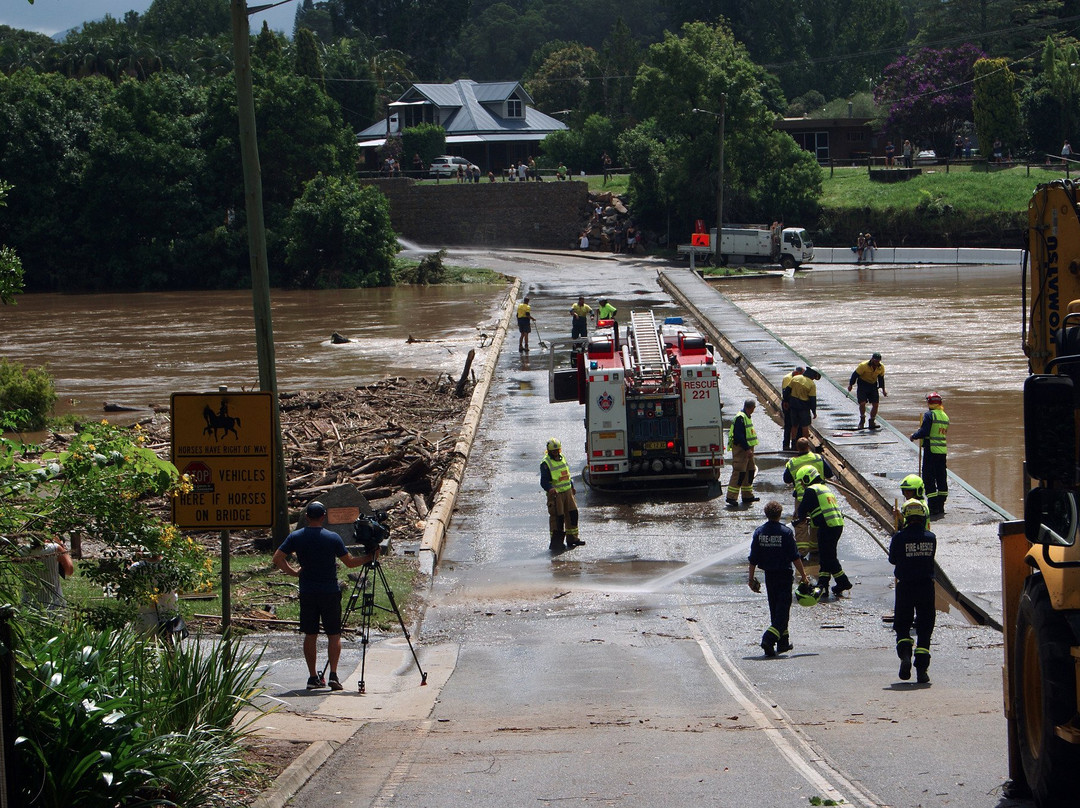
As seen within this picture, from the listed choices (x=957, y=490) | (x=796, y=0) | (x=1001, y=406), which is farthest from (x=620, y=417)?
(x=796, y=0)

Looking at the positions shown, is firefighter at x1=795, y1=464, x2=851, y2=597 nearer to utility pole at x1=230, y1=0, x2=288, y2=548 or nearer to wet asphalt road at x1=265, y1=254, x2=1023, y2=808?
wet asphalt road at x1=265, y1=254, x2=1023, y2=808

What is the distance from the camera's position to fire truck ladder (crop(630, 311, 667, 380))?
22172 mm

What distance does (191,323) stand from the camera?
56.0 meters

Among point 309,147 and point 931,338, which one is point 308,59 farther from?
point 931,338

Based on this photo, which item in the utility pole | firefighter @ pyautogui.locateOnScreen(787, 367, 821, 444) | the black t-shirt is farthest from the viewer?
firefighter @ pyautogui.locateOnScreen(787, 367, 821, 444)

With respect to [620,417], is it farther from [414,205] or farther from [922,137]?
[922,137]

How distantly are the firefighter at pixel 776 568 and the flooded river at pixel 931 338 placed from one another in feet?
29.1

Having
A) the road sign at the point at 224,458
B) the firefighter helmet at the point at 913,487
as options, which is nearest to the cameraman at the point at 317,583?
the road sign at the point at 224,458

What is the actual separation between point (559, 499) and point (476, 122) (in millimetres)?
89002

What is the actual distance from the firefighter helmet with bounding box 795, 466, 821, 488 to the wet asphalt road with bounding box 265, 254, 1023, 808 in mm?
1517

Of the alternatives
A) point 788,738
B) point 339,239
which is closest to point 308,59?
point 339,239

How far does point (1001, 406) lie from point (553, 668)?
20464mm

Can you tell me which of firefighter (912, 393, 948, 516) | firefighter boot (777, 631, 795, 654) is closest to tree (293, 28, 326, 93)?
firefighter (912, 393, 948, 516)

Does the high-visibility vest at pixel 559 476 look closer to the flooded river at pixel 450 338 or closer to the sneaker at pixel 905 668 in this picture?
the flooded river at pixel 450 338
